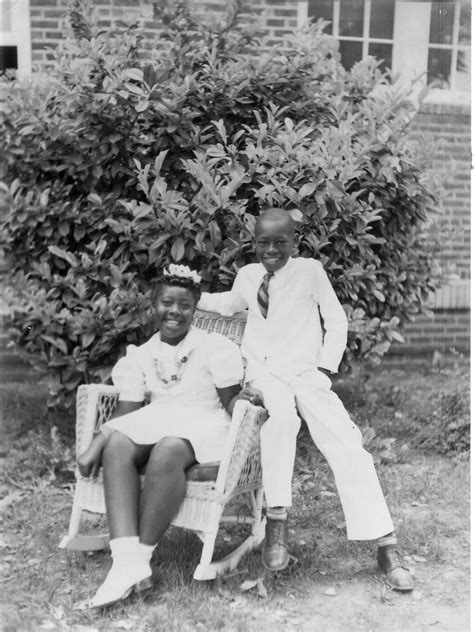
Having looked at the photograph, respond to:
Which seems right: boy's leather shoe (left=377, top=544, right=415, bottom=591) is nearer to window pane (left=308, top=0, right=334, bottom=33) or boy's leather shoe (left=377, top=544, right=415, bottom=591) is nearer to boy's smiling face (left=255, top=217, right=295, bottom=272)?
boy's smiling face (left=255, top=217, right=295, bottom=272)

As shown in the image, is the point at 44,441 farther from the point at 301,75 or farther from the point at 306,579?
the point at 301,75

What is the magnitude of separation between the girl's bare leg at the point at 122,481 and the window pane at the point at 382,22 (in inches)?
169

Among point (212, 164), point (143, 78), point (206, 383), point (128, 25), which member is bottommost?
point (206, 383)

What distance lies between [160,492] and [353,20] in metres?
4.63

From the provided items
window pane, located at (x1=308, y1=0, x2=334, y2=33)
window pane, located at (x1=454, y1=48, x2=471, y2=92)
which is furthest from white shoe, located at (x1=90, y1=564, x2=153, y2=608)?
window pane, located at (x1=454, y1=48, x2=471, y2=92)

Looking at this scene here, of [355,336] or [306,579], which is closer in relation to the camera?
[306,579]

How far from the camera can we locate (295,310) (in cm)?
341

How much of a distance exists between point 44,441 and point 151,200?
5.82 ft

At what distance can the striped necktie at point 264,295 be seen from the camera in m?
3.46

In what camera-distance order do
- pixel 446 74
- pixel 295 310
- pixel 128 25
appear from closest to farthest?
pixel 295 310
pixel 128 25
pixel 446 74

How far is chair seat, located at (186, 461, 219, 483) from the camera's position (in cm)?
290

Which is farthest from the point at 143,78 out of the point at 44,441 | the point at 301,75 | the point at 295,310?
the point at 44,441

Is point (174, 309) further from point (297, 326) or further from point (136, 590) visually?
point (136, 590)

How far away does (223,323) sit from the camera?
148 inches
